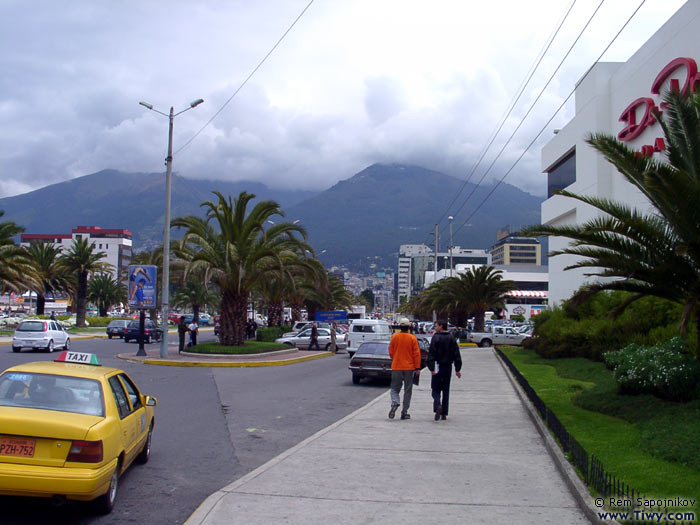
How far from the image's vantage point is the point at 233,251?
27.7 metres

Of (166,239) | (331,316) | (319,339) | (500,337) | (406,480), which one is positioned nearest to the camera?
(406,480)

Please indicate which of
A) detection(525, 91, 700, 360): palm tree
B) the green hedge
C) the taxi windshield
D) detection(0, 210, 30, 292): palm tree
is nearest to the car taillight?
the taxi windshield

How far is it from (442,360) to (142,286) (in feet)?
66.4

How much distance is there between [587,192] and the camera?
37.3 meters

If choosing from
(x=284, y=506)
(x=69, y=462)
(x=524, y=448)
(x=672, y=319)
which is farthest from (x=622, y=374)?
(x=69, y=462)

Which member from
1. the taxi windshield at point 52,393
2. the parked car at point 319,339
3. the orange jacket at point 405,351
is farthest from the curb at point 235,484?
the parked car at point 319,339

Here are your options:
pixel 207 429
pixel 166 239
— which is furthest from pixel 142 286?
pixel 207 429

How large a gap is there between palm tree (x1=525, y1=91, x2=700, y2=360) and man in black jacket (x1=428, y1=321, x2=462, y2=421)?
2.81m

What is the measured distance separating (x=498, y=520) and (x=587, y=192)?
34002mm

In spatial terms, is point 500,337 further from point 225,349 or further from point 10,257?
point 10,257

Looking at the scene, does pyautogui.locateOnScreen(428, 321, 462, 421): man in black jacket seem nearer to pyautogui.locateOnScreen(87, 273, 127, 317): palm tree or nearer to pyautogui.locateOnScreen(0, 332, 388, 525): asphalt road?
pyautogui.locateOnScreen(0, 332, 388, 525): asphalt road

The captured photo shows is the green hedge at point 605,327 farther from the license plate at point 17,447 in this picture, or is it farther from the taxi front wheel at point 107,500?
the license plate at point 17,447

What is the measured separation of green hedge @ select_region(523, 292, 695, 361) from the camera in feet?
56.9

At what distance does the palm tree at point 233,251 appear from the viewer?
2789 centimetres
